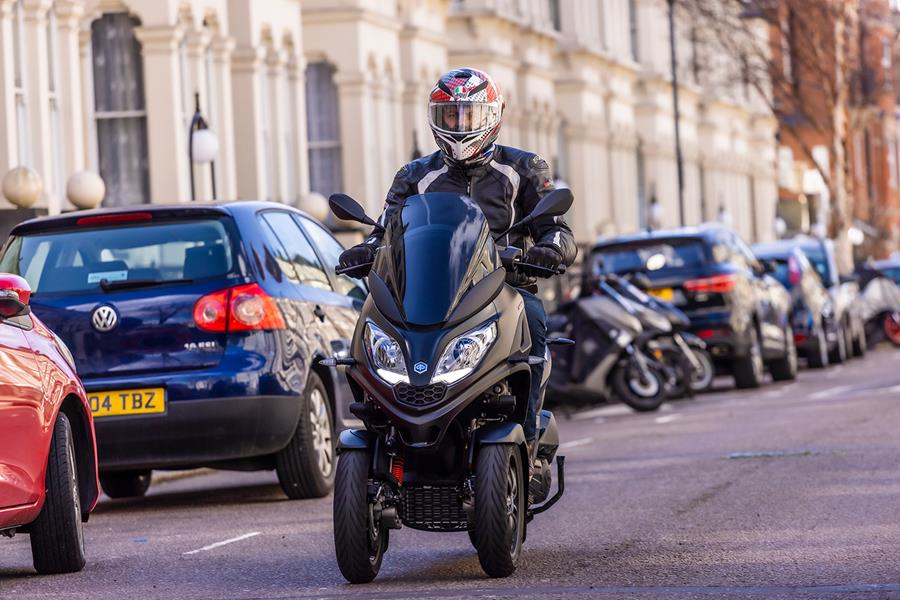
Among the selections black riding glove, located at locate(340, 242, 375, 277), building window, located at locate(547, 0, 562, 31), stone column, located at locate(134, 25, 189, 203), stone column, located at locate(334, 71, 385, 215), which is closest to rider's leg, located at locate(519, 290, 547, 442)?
black riding glove, located at locate(340, 242, 375, 277)

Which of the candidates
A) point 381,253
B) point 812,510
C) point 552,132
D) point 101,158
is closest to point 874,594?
point 381,253

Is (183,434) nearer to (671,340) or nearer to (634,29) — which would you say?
(671,340)

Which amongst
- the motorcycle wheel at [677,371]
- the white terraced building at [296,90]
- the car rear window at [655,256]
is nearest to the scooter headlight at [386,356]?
the white terraced building at [296,90]

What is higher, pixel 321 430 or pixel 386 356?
pixel 386 356

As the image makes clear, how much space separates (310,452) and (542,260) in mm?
4271

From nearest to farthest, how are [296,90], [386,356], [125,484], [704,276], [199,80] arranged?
[386,356], [125,484], [704,276], [199,80], [296,90]

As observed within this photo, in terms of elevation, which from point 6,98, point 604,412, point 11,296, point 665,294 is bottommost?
point 604,412

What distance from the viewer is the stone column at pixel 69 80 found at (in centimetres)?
2795

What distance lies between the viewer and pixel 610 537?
10703 mm

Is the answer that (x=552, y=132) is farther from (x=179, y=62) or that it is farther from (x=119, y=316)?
(x=119, y=316)

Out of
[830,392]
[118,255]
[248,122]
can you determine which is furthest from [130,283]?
[248,122]

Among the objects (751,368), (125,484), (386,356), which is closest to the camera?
(386,356)

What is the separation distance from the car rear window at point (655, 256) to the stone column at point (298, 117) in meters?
11.7

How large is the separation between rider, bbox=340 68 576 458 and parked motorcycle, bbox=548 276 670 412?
13.0 m
